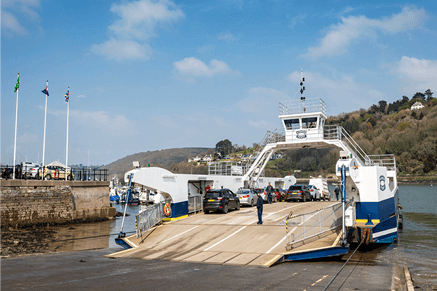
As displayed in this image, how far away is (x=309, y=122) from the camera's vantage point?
31281 millimetres

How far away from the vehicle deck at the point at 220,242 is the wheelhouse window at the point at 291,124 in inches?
551

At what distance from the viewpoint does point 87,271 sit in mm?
11344

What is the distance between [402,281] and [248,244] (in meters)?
5.87

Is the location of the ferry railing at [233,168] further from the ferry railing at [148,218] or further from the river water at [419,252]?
the river water at [419,252]

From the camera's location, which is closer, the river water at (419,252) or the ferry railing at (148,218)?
the river water at (419,252)

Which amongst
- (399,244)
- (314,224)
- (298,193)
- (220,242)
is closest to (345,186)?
(314,224)

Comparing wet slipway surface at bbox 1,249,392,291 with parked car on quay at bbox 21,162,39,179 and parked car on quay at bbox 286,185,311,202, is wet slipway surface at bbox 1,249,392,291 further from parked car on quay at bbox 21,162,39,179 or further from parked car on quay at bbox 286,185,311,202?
parked car on quay at bbox 21,162,39,179

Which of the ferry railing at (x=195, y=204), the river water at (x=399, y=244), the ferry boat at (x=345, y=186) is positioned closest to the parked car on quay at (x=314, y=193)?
the ferry boat at (x=345, y=186)

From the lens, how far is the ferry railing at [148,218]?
16.9 metres

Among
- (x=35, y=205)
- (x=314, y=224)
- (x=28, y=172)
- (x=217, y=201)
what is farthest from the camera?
(x=28, y=172)

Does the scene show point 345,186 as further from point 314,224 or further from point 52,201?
point 52,201

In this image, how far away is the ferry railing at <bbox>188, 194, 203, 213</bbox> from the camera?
22.7 m

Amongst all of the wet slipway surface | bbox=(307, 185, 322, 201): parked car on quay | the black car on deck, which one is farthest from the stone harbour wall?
bbox=(307, 185, 322, 201): parked car on quay

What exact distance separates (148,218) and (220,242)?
4636 mm
